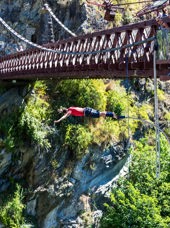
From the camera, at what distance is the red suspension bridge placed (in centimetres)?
995

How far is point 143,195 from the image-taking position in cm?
1622

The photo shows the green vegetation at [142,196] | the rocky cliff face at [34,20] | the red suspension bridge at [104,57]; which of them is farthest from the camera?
the rocky cliff face at [34,20]

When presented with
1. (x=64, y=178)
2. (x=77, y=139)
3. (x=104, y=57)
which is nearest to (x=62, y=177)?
(x=64, y=178)

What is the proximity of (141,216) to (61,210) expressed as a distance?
345 centimetres

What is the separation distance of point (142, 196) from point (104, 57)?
22.3 feet

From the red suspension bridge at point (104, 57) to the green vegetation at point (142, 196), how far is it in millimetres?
5671

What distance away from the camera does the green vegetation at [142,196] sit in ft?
52.0

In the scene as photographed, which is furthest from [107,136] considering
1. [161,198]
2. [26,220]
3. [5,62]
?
[5,62]

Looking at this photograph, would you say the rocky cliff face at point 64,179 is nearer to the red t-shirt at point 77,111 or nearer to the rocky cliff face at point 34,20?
the rocky cliff face at point 34,20

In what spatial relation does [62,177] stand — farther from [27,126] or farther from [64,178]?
[27,126]

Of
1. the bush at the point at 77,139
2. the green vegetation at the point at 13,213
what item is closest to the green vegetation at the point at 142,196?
the bush at the point at 77,139

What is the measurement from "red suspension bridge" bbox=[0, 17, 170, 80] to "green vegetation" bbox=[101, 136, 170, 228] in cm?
567

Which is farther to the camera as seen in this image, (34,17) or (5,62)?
(34,17)

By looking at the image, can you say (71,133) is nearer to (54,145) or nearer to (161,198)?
(54,145)
